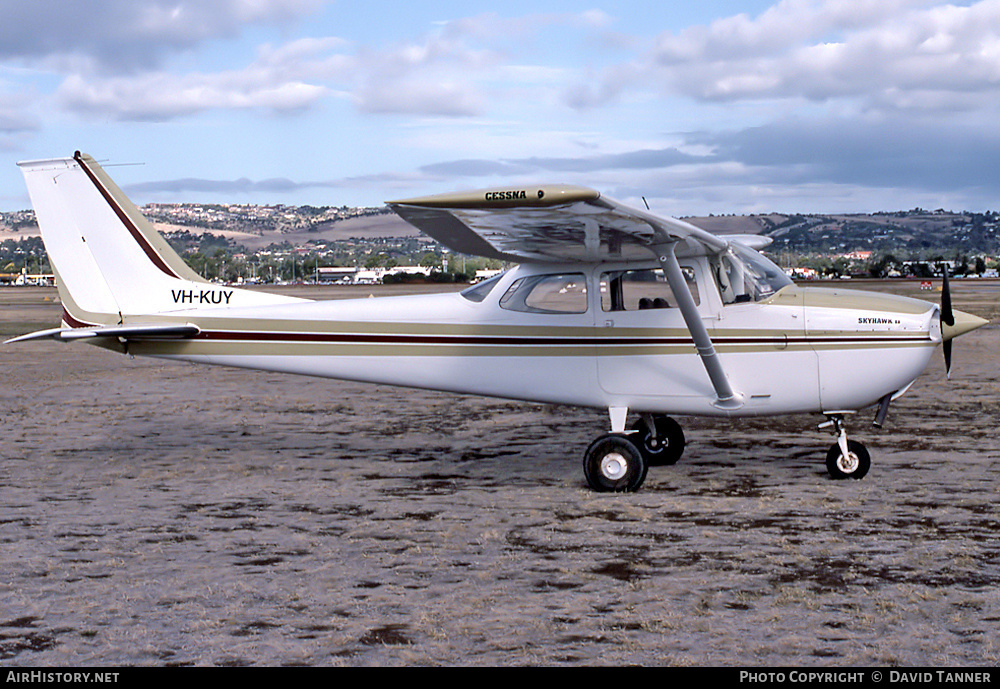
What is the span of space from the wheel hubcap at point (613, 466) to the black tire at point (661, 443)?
1.32 meters

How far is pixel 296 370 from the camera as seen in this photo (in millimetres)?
9688

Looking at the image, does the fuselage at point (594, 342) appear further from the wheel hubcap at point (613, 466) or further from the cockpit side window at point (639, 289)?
the wheel hubcap at point (613, 466)

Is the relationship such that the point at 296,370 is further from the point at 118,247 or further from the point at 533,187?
the point at 533,187

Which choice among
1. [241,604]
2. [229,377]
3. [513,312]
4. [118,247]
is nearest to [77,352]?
[229,377]

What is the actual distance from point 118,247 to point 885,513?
25.4 feet

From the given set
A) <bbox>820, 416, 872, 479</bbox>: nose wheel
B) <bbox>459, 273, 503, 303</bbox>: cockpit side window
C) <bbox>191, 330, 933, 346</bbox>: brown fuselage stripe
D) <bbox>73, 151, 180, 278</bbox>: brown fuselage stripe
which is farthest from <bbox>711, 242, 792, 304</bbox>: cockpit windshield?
<bbox>73, 151, 180, 278</bbox>: brown fuselage stripe

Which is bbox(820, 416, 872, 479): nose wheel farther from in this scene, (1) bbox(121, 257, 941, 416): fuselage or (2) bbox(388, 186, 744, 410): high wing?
(2) bbox(388, 186, 744, 410): high wing

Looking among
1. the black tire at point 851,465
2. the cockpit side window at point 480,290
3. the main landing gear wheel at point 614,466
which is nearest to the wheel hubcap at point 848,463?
the black tire at point 851,465

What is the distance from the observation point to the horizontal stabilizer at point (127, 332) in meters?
9.35

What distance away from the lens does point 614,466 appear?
838 cm

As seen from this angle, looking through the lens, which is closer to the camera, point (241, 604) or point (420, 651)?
point (420, 651)

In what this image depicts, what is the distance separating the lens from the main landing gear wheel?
27.4 ft

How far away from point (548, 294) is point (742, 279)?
1795 mm
